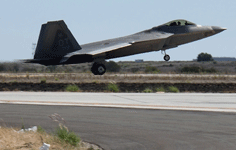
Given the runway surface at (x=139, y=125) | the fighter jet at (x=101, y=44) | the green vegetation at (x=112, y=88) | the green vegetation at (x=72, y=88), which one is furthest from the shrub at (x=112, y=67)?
the runway surface at (x=139, y=125)

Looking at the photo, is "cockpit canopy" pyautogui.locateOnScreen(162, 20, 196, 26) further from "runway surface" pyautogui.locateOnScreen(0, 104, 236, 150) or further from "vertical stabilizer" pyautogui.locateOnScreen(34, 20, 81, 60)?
"runway surface" pyautogui.locateOnScreen(0, 104, 236, 150)

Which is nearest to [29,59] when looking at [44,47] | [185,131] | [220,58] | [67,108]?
[44,47]

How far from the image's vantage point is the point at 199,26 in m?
29.8

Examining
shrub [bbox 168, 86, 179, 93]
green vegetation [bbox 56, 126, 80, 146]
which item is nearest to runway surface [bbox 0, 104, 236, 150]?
green vegetation [bbox 56, 126, 80, 146]

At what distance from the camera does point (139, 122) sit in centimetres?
1384

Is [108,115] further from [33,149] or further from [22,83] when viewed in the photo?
[22,83]

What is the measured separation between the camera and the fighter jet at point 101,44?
93.7ft

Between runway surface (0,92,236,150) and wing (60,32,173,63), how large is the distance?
8.10m

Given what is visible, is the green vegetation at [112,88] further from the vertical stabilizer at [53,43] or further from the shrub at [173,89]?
the vertical stabilizer at [53,43]

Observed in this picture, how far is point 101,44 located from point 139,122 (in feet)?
54.0

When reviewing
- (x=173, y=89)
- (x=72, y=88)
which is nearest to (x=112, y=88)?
(x=72, y=88)

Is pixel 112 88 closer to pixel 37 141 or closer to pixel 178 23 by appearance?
pixel 178 23

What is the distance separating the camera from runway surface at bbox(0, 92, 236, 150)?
10352mm

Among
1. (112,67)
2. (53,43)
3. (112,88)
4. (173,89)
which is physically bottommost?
A: (173,89)
